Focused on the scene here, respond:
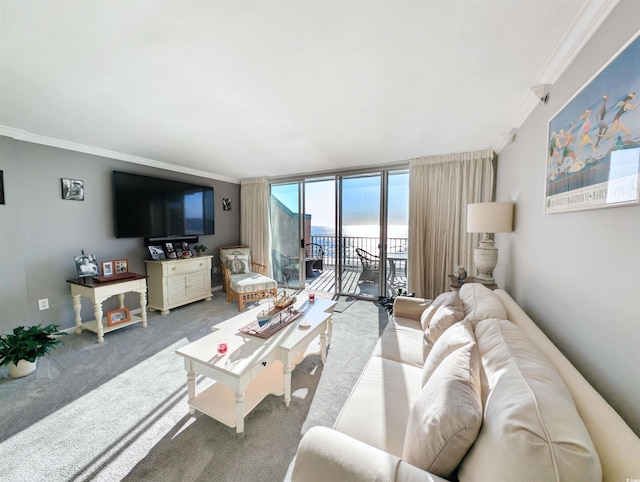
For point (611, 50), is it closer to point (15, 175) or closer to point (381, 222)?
point (381, 222)

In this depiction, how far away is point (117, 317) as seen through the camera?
2.94m

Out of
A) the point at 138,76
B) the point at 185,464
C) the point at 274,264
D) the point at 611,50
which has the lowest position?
the point at 185,464

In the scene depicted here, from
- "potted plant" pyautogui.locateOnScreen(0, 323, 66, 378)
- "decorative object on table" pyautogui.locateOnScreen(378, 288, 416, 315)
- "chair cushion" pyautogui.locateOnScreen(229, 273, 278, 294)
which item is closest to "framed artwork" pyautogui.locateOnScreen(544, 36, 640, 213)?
"decorative object on table" pyautogui.locateOnScreen(378, 288, 416, 315)

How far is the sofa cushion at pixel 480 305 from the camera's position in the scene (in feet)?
4.72

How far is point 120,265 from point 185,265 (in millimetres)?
785

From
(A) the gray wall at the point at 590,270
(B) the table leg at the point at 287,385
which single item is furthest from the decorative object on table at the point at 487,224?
(B) the table leg at the point at 287,385

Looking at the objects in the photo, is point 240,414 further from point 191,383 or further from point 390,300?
point 390,300

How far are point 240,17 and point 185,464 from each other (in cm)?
238

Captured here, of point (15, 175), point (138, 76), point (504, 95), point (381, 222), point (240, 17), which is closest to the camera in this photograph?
point (240, 17)

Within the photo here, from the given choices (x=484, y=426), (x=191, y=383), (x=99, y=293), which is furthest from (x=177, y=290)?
(x=484, y=426)

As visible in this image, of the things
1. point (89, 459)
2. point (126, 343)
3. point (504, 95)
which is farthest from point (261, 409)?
point (504, 95)

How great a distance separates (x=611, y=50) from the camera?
103 cm

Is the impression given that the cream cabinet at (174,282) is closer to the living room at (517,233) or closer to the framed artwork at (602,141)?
the living room at (517,233)

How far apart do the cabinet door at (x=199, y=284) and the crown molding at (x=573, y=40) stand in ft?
14.7
